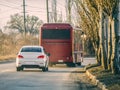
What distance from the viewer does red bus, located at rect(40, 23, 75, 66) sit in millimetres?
40844

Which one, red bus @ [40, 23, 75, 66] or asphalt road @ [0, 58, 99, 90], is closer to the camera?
asphalt road @ [0, 58, 99, 90]

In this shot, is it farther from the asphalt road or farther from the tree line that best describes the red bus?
the asphalt road

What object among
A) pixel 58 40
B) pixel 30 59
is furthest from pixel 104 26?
pixel 58 40

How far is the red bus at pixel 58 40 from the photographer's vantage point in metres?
40.8

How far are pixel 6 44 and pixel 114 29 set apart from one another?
53.5 meters

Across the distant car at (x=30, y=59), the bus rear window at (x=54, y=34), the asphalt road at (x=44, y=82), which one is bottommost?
the asphalt road at (x=44, y=82)

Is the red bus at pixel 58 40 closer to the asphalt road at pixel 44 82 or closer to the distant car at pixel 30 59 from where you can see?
the distant car at pixel 30 59

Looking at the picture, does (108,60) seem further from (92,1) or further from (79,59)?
(79,59)

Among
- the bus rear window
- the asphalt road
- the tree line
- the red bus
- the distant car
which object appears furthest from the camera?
the bus rear window

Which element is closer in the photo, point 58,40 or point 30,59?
point 30,59

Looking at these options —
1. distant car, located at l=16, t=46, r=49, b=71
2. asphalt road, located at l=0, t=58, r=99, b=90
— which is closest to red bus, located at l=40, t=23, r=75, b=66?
distant car, located at l=16, t=46, r=49, b=71

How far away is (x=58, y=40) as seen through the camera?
4122 centimetres

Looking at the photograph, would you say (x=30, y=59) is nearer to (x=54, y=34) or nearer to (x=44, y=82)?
(x=54, y=34)

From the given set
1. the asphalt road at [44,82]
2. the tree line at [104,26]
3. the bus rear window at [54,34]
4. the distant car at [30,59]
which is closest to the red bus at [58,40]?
the bus rear window at [54,34]
